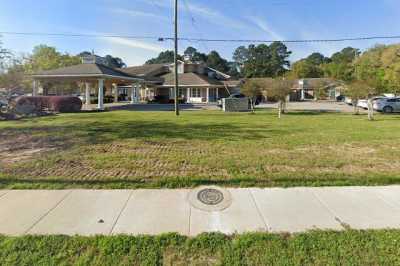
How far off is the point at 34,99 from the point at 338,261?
27.1 m

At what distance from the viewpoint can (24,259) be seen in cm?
312

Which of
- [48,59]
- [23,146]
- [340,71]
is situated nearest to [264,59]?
[340,71]

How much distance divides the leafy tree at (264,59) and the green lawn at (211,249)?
81.5 metres

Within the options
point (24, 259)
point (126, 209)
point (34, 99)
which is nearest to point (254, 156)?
point (126, 209)

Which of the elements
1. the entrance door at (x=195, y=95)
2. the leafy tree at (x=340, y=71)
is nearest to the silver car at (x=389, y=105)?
the entrance door at (x=195, y=95)

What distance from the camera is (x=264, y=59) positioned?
98250 millimetres

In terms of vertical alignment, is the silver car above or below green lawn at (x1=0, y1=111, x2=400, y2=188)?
above

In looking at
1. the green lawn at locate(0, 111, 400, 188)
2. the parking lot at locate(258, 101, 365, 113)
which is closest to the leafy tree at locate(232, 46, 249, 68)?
the parking lot at locate(258, 101, 365, 113)

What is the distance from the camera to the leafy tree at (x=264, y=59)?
85.5m

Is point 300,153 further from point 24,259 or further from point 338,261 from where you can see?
point 24,259

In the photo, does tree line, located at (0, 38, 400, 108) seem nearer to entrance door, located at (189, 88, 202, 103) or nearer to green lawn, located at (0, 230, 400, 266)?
entrance door, located at (189, 88, 202, 103)

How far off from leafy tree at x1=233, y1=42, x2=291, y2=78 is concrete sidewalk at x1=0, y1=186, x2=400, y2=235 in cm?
8017

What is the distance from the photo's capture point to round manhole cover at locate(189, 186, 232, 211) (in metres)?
4.46

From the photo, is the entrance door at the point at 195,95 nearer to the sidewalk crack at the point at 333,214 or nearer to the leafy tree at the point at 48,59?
the leafy tree at the point at 48,59
